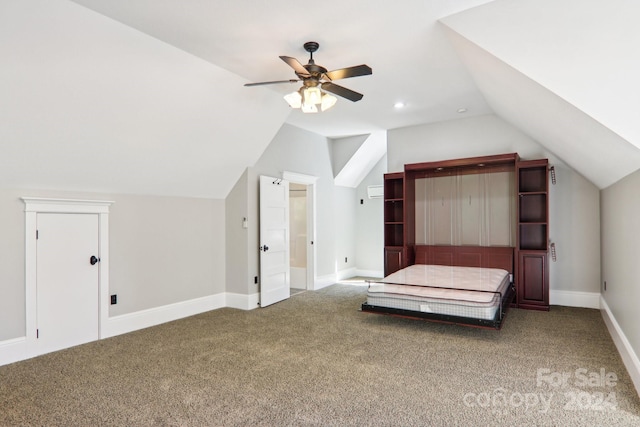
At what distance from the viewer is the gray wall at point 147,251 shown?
131 inches

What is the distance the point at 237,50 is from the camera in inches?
133

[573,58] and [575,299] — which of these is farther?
[575,299]

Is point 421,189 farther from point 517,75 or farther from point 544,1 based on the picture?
point 544,1

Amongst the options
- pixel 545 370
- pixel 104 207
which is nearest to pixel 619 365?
pixel 545 370

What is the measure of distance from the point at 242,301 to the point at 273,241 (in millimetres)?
975

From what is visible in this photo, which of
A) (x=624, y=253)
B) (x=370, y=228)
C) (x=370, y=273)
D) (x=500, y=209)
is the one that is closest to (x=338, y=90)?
(x=624, y=253)

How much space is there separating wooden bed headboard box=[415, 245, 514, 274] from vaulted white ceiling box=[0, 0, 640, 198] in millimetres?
1546

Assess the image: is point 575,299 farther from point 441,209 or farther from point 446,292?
point 446,292

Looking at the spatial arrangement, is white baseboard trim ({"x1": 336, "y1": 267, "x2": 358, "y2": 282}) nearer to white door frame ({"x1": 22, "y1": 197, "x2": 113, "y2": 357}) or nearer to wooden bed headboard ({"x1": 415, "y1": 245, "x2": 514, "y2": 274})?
wooden bed headboard ({"x1": 415, "y1": 245, "x2": 514, "y2": 274})

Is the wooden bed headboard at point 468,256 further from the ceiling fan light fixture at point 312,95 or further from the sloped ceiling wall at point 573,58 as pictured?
the ceiling fan light fixture at point 312,95

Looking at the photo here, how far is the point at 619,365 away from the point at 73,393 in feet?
14.1

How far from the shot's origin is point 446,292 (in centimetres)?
394

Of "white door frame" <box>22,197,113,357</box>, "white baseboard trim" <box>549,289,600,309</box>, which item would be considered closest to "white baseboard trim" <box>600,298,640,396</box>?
"white baseboard trim" <box>549,289,600,309</box>

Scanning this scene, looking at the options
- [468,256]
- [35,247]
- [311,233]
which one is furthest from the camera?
[311,233]
